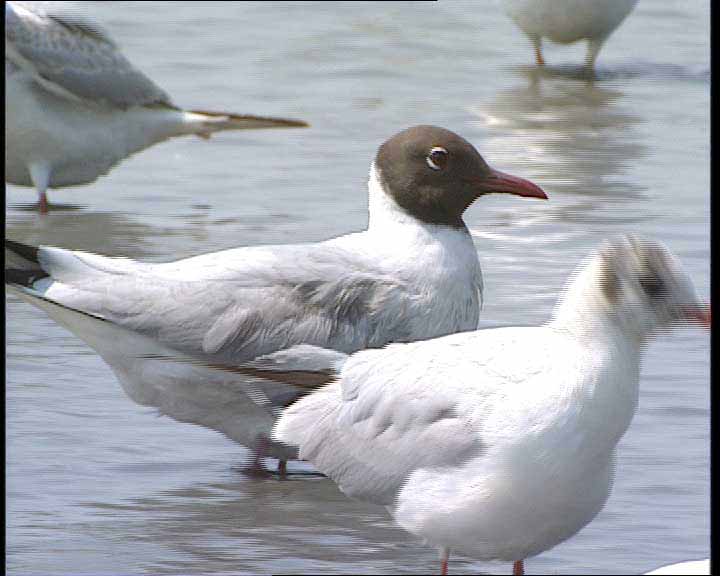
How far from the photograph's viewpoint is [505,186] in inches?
258

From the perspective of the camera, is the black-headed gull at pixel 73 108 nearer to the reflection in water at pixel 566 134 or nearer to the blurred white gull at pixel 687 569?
the reflection in water at pixel 566 134

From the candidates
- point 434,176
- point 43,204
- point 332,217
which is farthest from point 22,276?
point 43,204

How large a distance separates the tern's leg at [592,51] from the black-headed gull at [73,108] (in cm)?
327

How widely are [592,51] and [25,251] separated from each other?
22.2 ft

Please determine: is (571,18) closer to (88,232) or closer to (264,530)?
(88,232)

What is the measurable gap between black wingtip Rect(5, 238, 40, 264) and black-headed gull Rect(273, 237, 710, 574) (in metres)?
1.41

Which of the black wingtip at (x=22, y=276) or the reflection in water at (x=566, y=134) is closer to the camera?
the black wingtip at (x=22, y=276)

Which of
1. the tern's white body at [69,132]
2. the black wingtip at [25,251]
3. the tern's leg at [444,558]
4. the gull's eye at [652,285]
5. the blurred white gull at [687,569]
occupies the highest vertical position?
the gull's eye at [652,285]

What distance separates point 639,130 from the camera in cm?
1088

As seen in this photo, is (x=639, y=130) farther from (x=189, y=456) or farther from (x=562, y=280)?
(x=189, y=456)

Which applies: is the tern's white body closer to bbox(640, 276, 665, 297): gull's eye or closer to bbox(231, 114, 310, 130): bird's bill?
bbox(231, 114, 310, 130): bird's bill

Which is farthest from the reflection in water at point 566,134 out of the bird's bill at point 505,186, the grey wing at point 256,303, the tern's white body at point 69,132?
the grey wing at point 256,303

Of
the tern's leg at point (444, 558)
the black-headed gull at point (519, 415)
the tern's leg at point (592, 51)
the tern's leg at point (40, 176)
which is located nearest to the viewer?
the black-headed gull at point (519, 415)

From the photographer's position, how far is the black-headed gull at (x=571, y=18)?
469 inches
